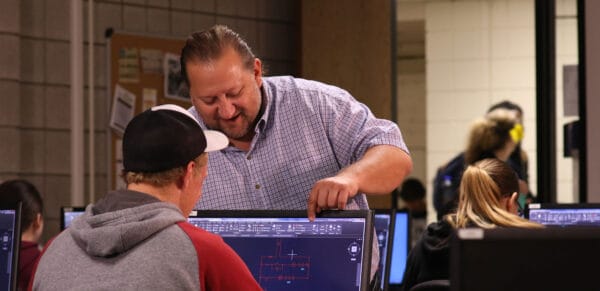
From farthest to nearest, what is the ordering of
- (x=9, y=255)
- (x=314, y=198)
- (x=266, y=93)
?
(x=9, y=255) < (x=266, y=93) < (x=314, y=198)

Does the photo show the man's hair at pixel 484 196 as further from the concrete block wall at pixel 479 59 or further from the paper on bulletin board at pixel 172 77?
the concrete block wall at pixel 479 59

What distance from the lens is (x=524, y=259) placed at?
143cm

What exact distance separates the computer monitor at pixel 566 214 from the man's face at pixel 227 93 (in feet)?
3.73

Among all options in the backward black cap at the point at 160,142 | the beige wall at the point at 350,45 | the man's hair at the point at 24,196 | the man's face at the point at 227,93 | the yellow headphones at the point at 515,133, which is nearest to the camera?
the backward black cap at the point at 160,142

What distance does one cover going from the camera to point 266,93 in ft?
9.14

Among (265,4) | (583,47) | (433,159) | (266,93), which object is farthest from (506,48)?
(266,93)

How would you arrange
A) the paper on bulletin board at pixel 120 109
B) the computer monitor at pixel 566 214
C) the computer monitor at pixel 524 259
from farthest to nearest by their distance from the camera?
the paper on bulletin board at pixel 120 109 → the computer monitor at pixel 566 214 → the computer monitor at pixel 524 259

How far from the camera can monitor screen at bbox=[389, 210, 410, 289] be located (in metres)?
4.82

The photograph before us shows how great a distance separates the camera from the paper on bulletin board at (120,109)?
613 centimetres

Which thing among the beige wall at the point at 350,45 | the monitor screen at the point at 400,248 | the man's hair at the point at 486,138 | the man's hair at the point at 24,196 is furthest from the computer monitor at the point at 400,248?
the beige wall at the point at 350,45

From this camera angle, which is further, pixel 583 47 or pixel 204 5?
pixel 204 5

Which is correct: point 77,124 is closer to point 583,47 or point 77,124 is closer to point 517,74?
point 583,47

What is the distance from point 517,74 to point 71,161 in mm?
6236

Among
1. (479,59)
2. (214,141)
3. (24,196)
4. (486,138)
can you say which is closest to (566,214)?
(214,141)
